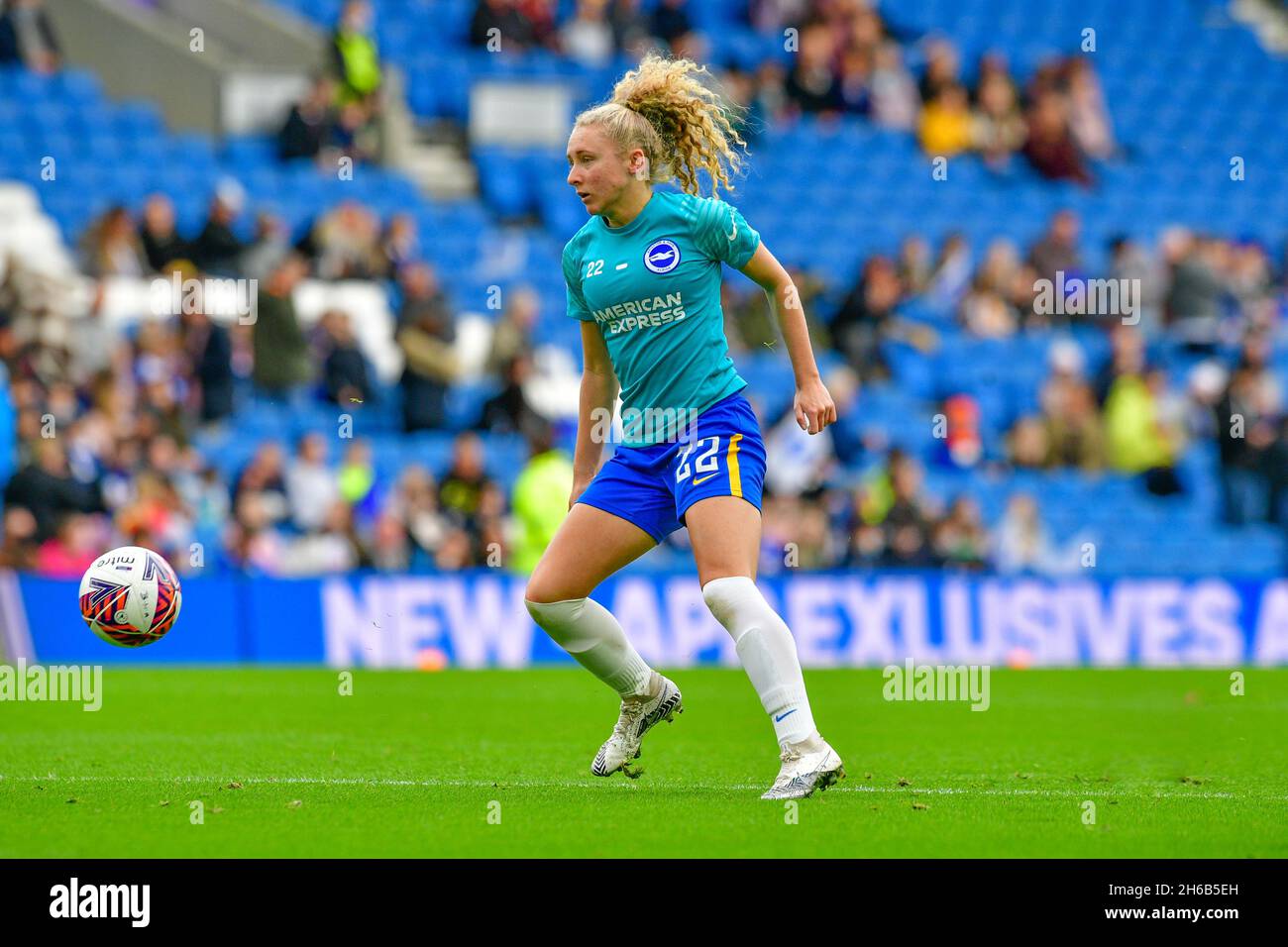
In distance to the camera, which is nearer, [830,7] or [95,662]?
[95,662]

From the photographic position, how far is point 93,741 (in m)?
10.3

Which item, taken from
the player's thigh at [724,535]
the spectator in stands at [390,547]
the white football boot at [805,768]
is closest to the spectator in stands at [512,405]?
the spectator in stands at [390,547]

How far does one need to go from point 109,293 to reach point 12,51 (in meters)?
4.30

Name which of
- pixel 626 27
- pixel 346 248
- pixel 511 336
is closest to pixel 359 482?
pixel 511 336

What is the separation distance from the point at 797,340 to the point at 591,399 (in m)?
1.03

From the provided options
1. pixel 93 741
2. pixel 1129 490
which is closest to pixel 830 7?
pixel 1129 490

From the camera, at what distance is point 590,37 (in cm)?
2464

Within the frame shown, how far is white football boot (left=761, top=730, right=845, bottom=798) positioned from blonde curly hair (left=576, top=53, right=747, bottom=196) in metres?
2.27

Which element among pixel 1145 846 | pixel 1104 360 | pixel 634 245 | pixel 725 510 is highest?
pixel 1104 360

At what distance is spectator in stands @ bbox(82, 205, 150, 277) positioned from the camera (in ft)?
63.7

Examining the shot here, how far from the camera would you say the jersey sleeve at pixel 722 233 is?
776cm

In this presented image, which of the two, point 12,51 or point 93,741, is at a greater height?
point 12,51
